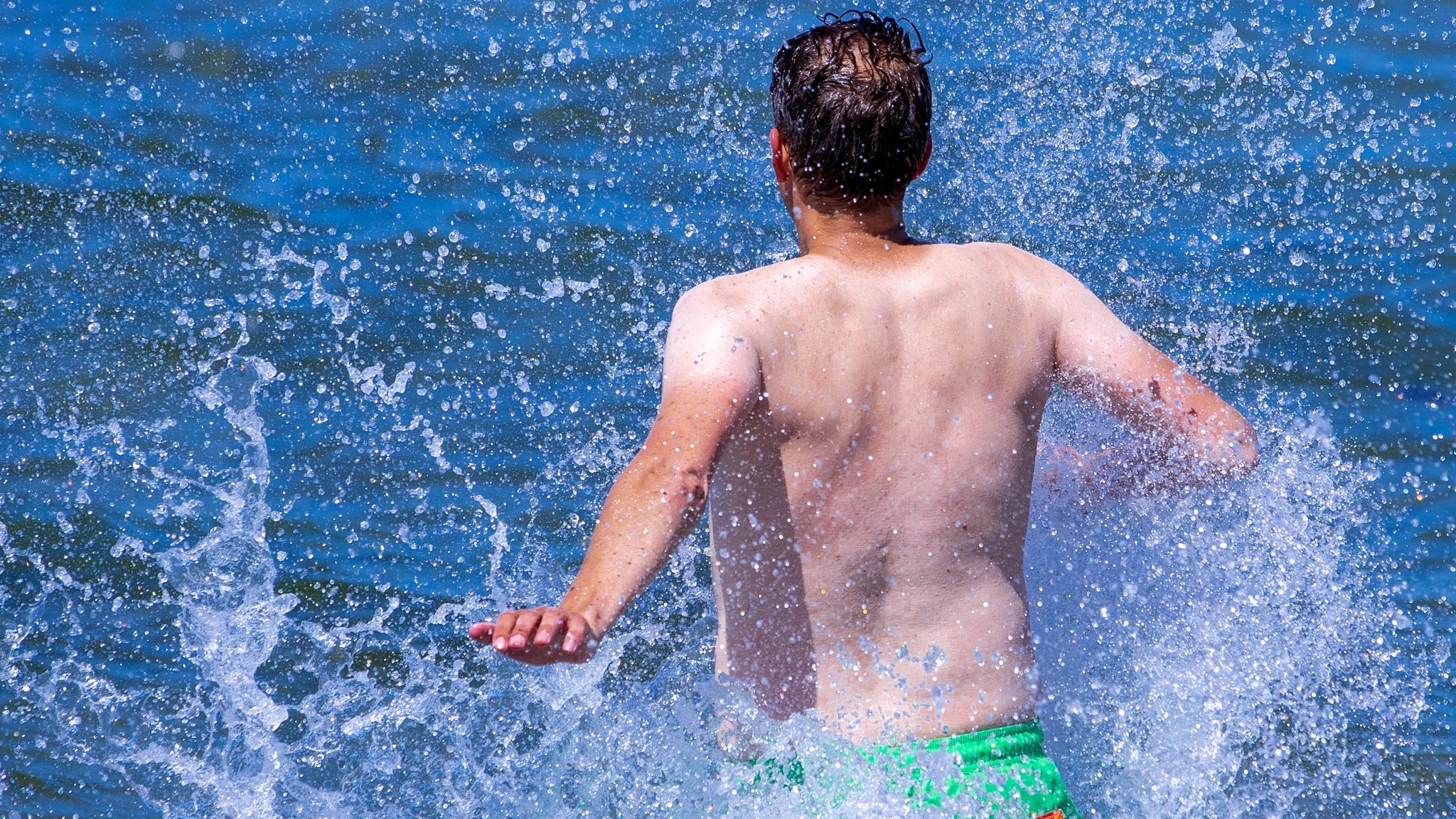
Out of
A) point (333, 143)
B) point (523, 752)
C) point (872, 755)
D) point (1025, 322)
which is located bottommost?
point (523, 752)

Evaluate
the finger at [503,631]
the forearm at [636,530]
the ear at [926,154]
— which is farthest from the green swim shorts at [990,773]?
the ear at [926,154]

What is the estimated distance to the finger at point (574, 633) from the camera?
2.14 m

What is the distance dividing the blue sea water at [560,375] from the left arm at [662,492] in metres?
0.57

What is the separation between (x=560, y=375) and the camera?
207 inches

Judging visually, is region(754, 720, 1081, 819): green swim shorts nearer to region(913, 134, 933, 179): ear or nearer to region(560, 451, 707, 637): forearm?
region(560, 451, 707, 637): forearm

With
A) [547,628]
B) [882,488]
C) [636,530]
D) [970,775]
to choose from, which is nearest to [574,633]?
[547,628]

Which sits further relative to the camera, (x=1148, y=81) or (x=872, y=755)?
(x=1148, y=81)

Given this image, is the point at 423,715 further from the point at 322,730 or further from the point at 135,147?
the point at 135,147

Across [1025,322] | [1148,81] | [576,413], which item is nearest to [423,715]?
[576,413]

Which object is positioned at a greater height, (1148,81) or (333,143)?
(333,143)

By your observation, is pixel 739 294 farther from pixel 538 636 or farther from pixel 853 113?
pixel 538 636

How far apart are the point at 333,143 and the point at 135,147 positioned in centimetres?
86

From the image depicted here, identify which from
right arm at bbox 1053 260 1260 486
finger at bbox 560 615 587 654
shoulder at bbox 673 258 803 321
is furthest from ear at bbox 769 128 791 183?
finger at bbox 560 615 587 654

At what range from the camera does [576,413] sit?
5.11 m
